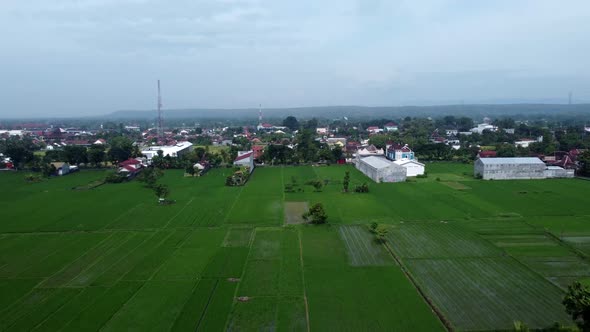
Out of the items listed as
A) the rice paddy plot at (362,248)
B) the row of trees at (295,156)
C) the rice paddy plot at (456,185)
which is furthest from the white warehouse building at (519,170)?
the rice paddy plot at (362,248)

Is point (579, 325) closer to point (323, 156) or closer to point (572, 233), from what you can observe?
point (572, 233)

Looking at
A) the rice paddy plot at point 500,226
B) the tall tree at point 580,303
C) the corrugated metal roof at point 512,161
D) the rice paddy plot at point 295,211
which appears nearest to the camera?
the tall tree at point 580,303

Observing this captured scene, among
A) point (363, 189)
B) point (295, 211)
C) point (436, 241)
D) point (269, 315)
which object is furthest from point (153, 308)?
point (363, 189)

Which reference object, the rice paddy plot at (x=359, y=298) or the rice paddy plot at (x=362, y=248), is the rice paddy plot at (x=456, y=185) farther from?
the rice paddy plot at (x=359, y=298)

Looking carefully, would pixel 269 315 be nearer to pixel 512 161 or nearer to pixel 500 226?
pixel 500 226

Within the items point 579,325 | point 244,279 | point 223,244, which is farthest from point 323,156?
point 579,325

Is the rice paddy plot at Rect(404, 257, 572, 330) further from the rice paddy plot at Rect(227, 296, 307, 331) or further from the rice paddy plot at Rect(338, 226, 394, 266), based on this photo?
the rice paddy plot at Rect(227, 296, 307, 331)

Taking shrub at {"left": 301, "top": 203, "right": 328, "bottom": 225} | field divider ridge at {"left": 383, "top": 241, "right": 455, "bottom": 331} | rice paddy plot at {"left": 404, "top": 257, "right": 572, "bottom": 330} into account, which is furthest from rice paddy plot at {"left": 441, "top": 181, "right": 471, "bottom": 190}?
field divider ridge at {"left": 383, "top": 241, "right": 455, "bottom": 331}
